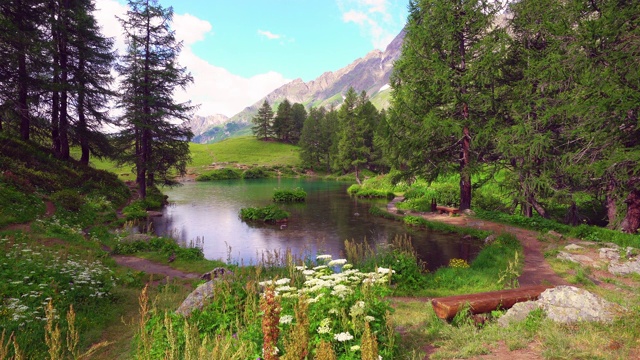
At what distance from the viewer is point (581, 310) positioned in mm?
5719

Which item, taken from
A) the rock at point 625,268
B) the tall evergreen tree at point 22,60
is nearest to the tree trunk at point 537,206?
the rock at point 625,268

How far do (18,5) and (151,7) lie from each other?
821 cm

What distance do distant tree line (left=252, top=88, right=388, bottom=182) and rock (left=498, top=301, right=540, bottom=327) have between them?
27288 mm

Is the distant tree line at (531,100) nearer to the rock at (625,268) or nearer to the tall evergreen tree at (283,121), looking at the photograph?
the rock at (625,268)

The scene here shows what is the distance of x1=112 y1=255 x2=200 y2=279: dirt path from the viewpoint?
11539 millimetres

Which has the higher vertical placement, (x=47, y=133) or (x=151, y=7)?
(x=151, y=7)

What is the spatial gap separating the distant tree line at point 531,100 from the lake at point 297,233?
497 cm

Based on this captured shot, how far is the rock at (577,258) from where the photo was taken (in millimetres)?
11516

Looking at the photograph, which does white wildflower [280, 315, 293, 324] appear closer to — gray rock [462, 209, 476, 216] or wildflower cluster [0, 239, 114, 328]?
wildflower cluster [0, 239, 114, 328]

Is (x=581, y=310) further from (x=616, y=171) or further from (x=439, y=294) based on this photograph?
(x=616, y=171)

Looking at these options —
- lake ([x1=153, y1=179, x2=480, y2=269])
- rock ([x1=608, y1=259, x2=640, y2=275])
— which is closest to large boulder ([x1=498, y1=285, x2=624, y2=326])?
rock ([x1=608, y1=259, x2=640, y2=275])

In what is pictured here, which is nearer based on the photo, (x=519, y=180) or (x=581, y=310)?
(x=581, y=310)

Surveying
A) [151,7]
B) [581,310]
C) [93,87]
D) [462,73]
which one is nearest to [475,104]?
[462,73]

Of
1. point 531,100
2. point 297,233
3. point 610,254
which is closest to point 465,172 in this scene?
point 531,100
